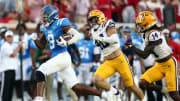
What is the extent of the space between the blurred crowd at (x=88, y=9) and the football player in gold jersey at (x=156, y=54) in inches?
138

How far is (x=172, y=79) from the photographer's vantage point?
805 cm

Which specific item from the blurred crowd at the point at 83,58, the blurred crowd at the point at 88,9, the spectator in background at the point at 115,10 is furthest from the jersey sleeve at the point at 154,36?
the spectator in background at the point at 115,10

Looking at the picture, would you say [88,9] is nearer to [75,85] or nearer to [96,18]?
[96,18]

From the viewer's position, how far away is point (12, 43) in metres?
10.3

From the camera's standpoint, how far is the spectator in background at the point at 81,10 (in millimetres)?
12688

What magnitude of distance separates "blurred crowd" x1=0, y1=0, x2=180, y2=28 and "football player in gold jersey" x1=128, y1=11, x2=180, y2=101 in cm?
352

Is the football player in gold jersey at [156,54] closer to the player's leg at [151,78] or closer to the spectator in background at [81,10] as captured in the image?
the player's leg at [151,78]

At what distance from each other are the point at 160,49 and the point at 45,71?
7.20ft

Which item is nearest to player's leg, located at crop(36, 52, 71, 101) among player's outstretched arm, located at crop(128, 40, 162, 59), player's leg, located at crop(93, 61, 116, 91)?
player's leg, located at crop(93, 61, 116, 91)

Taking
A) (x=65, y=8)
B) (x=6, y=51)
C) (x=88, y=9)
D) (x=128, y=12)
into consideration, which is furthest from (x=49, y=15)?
(x=128, y=12)

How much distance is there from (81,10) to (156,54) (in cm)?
498

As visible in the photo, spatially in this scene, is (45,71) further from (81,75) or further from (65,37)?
(81,75)

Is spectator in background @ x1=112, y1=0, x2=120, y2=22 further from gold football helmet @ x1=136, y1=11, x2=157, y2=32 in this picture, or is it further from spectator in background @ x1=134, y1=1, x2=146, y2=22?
gold football helmet @ x1=136, y1=11, x2=157, y2=32

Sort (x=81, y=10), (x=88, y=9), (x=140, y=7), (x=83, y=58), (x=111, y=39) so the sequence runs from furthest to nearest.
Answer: (x=81, y=10), (x=140, y=7), (x=88, y=9), (x=83, y=58), (x=111, y=39)
